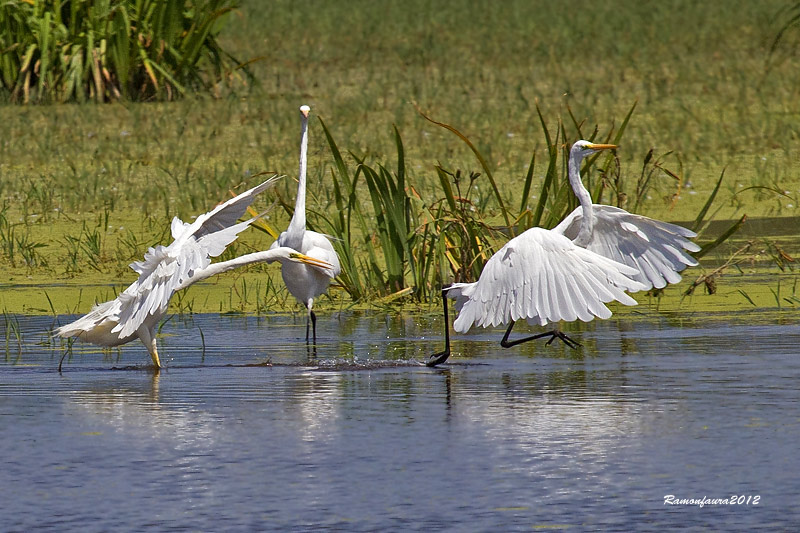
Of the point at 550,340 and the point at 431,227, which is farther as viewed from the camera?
the point at 431,227

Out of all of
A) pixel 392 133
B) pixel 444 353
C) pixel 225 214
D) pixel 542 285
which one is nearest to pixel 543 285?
pixel 542 285

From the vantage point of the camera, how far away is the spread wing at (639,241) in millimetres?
8766

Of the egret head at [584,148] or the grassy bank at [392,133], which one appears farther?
the grassy bank at [392,133]

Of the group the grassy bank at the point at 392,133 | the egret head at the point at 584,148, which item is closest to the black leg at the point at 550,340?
the egret head at the point at 584,148

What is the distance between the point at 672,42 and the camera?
2755 centimetres

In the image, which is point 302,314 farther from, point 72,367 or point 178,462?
point 178,462

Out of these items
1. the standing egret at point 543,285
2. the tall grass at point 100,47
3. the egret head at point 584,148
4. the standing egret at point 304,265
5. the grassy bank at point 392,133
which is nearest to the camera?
the standing egret at point 543,285

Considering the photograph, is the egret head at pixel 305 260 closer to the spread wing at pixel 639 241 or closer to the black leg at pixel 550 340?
the black leg at pixel 550 340

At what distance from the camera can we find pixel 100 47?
18938mm

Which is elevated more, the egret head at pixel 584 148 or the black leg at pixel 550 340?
the egret head at pixel 584 148

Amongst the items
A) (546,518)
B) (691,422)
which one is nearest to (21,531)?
(546,518)

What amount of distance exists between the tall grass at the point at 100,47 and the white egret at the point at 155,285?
1027 cm

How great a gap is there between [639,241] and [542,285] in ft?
3.98

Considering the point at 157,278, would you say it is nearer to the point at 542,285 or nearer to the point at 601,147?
the point at 542,285
